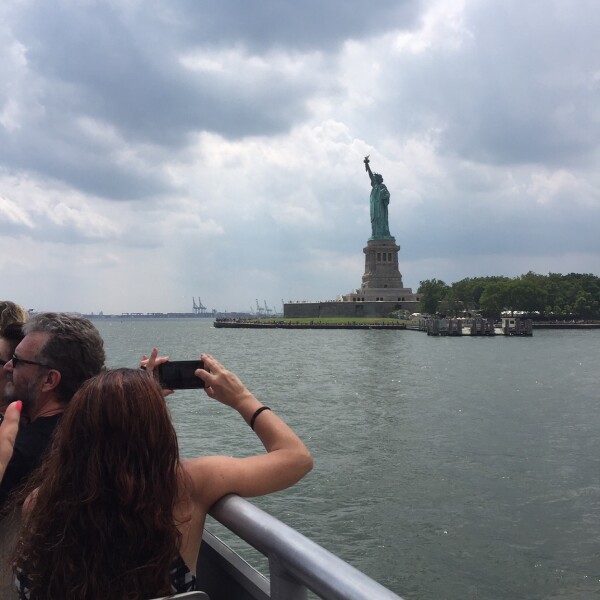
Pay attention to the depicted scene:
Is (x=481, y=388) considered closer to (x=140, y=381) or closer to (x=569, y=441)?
(x=569, y=441)

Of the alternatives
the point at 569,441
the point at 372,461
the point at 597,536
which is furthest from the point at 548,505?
the point at 569,441

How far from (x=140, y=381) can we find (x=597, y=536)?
31.6ft

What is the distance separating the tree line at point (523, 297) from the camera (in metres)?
95.3

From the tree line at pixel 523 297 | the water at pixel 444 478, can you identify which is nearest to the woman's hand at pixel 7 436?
the water at pixel 444 478

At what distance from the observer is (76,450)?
187cm

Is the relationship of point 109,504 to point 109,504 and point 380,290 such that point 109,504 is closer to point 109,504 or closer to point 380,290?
point 109,504

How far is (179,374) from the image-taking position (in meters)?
2.44

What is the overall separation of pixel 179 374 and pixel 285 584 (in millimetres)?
892

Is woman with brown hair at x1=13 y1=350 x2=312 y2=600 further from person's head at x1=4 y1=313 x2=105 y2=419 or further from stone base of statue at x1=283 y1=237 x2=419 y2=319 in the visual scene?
stone base of statue at x1=283 y1=237 x2=419 y2=319

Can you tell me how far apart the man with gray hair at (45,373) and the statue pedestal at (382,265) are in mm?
95902

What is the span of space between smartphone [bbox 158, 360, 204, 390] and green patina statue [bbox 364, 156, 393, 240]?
96.7m

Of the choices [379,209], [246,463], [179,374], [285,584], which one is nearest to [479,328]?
[379,209]

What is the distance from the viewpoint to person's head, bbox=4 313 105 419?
8.45ft

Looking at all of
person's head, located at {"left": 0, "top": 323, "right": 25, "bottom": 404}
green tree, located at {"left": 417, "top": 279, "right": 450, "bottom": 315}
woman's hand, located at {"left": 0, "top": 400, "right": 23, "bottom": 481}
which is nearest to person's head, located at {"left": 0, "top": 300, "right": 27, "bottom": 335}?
person's head, located at {"left": 0, "top": 323, "right": 25, "bottom": 404}
